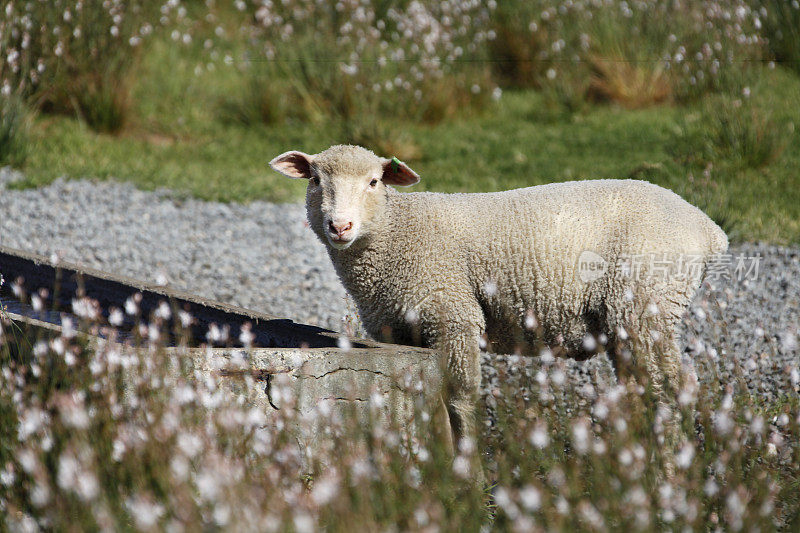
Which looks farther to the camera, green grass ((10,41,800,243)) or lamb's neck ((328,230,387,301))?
green grass ((10,41,800,243))

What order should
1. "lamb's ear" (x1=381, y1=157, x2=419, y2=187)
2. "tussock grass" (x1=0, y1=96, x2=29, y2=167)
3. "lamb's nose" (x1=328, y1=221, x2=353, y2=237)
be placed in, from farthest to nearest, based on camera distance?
"tussock grass" (x1=0, y1=96, x2=29, y2=167) → "lamb's ear" (x1=381, y1=157, x2=419, y2=187) → "lamb's nose" (x1=328, y1=221, x2=353, y2=237)

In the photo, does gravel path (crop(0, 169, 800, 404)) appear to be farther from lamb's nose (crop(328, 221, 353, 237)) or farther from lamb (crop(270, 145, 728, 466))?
lamb's nose (crop(328, 221, 353, 237))

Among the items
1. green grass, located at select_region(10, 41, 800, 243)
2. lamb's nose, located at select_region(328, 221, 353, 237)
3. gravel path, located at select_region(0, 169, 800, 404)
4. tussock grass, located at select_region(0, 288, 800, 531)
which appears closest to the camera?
tussock grass, located at select_region(0, 288, 800, 531)

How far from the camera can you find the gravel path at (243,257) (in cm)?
479

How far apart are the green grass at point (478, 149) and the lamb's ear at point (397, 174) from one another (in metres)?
3.04

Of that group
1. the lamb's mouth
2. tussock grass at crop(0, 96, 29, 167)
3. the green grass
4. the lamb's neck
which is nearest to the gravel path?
tussock grass at crop(0, 96, 29, 167)

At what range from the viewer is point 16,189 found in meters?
7.43

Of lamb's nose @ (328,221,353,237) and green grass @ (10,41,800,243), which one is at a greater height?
green grass @ (10,41,800,243)

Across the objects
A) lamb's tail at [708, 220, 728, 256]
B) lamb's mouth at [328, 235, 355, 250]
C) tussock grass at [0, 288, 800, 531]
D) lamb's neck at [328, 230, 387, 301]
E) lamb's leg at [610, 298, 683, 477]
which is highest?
lamb's tail at [708, 220, 728, 256]

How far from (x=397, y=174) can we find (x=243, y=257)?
300 cm

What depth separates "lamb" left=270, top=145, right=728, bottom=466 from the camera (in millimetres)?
3424

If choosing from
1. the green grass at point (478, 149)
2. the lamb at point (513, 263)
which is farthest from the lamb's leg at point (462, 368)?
the green grass at point (478, 149)

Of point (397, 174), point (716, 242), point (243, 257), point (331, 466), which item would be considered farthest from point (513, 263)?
point (243, 257)

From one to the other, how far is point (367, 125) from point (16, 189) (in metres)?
3.25
